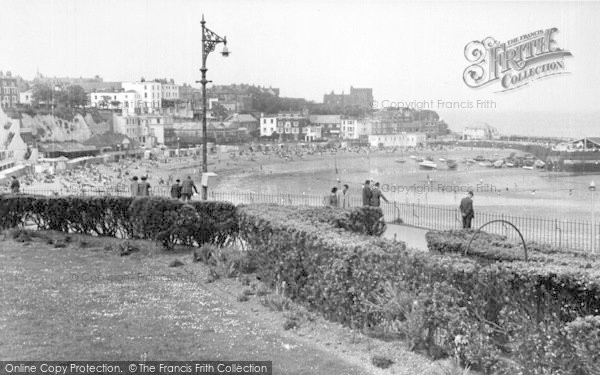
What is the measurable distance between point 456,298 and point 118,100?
130724 millimetres

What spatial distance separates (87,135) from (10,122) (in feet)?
61.0

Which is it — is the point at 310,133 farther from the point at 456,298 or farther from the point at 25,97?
the point at 456,298

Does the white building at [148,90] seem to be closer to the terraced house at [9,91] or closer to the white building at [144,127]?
the white building at [144,127]

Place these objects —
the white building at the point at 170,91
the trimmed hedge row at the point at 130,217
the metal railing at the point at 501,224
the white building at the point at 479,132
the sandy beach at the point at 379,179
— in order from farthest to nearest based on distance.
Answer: the white building at the point at 170,91 → the white building at the point at 479,132 → the sandy beach at the point at 379,179 → the metal railing at the point at 501,224 → the trimmed hedge row at the point at 130,217

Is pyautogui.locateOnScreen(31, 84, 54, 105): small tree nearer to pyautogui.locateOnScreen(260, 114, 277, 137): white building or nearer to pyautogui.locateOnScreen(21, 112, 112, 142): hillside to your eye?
pyautogui.locateOnScreen(21, 112, 112, 142): hillside

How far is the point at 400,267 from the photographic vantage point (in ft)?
28.2

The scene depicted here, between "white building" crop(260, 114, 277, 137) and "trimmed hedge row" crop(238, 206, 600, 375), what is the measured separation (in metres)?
126

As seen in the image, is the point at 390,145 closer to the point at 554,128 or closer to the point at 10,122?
the point at 554,128

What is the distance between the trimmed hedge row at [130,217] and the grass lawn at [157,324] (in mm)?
1417

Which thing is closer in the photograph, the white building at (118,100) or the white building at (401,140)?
the white building at (401,140)

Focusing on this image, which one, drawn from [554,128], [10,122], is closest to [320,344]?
[554,128]

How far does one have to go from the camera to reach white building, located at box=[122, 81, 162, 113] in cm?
14125

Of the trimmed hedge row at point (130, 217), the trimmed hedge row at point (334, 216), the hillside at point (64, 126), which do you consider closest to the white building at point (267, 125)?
the hillside at point (64, 126)

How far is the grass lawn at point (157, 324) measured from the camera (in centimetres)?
800
